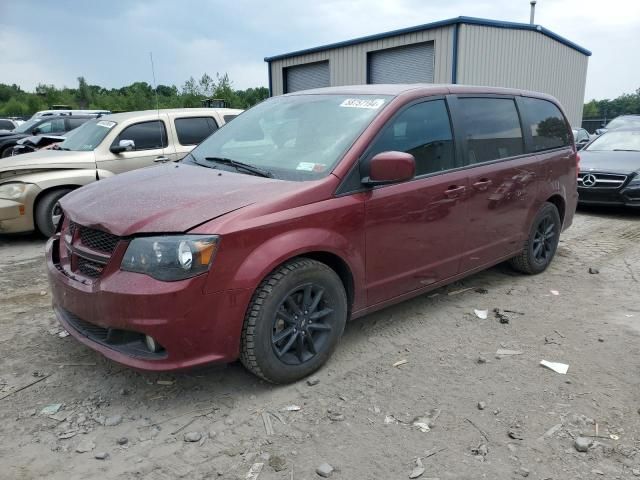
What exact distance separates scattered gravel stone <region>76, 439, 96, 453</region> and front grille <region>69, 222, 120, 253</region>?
1.01 m

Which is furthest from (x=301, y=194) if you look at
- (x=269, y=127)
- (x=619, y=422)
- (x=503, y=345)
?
(x=619, y=422)

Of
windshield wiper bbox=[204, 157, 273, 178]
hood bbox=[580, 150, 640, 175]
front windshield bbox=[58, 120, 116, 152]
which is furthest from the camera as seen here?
hood bbox=[580, 150, 640, 175]

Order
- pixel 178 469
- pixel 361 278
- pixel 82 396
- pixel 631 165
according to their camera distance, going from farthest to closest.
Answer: pixel 631 165, pixel 361 278, pixel 82 396, pixel 178 469

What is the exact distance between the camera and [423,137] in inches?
158

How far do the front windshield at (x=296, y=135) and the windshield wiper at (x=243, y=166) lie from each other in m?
0.02

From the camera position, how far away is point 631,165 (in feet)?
29.2

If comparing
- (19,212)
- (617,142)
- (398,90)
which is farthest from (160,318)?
(617,142)

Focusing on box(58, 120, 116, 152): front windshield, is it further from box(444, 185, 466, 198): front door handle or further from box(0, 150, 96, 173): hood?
box(444, 185, 466, 198): front door handle

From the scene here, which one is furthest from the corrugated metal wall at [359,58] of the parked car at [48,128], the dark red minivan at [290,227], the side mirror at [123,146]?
the dark red minivan at [290,227]

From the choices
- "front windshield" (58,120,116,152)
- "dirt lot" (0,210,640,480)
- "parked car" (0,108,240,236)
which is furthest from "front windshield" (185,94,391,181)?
"front windshield" (58,120,116,152)

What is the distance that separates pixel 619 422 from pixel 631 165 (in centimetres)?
727

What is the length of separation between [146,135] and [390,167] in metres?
5.18

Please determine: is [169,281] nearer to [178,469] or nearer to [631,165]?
[178,469]

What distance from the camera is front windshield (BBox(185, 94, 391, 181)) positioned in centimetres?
355
